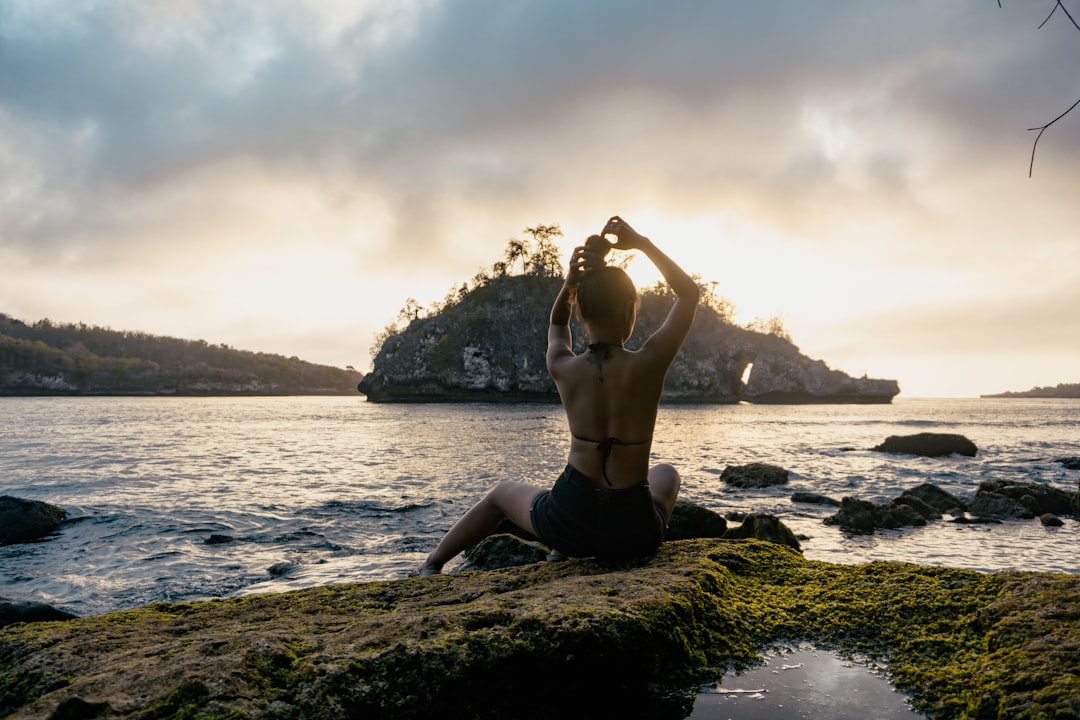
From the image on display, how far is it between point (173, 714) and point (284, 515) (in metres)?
10.1

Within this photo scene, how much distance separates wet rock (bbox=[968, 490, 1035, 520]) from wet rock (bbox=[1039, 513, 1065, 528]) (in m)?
0.53

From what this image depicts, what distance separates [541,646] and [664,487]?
7.49 feet

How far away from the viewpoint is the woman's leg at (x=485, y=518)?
4828 millimetres

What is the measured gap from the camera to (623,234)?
4.39 metres

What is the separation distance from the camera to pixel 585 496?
4.23 metres

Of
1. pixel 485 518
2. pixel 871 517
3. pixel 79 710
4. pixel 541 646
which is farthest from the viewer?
pixel 871 517

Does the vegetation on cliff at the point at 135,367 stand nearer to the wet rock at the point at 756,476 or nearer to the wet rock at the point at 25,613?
the wet rock at the point at 756,476


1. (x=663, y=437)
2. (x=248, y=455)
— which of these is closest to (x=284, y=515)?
(x=248, y=455)

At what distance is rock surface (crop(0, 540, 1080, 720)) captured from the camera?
7.80ft

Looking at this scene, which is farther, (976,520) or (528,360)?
(528,360)

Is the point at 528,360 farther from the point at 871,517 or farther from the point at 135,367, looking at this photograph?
the point at 135,367

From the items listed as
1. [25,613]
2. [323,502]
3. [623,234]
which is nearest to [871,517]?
[623,234]

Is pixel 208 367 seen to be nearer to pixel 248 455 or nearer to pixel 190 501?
pixel 248 455

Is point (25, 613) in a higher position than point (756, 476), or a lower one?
higher
